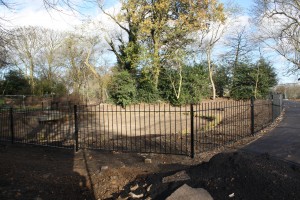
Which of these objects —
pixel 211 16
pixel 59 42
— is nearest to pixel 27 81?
pixel 59 42

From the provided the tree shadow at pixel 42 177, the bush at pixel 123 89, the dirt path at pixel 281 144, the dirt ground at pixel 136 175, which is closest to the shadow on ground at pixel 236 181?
the dirt ground at pixel 136 175

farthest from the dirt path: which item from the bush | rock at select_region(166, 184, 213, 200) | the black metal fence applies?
the bush

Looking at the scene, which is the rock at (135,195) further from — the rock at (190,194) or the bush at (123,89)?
the bush at (123,89)

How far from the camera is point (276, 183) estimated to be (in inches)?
173

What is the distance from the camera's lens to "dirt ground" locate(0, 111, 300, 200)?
4449 mm

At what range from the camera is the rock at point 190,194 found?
4.18 metres

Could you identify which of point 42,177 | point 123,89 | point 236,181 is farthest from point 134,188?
point 123,89

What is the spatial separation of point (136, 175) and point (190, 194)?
7.47ft

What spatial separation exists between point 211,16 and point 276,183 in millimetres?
24809

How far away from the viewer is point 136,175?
633 cm

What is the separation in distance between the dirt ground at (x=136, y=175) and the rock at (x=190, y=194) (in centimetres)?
14

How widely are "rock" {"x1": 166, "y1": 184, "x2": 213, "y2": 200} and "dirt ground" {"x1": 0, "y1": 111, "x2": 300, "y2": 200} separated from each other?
0.47 feet

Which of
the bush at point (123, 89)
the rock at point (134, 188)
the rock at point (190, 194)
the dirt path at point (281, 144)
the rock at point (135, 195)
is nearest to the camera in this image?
the rock at point (190, 194)

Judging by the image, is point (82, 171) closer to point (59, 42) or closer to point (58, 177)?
point (58, 177)
